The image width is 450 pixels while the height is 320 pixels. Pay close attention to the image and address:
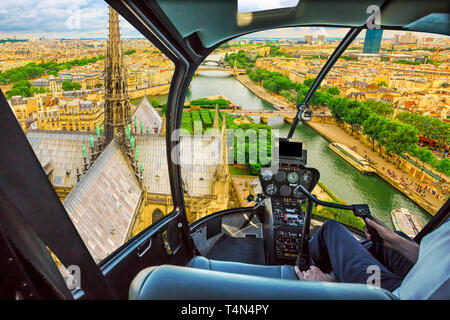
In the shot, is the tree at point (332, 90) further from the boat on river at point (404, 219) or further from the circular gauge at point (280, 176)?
the boat on river at point (404, 219)

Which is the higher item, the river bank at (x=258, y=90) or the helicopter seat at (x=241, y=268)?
the river bank at (x=258, y=90)

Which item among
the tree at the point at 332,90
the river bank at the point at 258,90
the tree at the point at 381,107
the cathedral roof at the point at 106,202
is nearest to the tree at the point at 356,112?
the tree at the point at 381,107

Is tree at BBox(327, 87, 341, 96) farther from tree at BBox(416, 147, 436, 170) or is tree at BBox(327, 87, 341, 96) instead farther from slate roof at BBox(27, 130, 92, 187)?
slate roof at BBox(27, 130, 92, 187)

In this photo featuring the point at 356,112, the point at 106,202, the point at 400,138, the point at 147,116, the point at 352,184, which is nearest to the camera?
the point at 106,202

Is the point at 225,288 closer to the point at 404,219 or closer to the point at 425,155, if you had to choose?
the point at 404,219

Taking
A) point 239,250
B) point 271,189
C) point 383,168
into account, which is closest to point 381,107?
point 383,168

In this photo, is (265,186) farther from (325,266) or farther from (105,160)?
(105,160)
